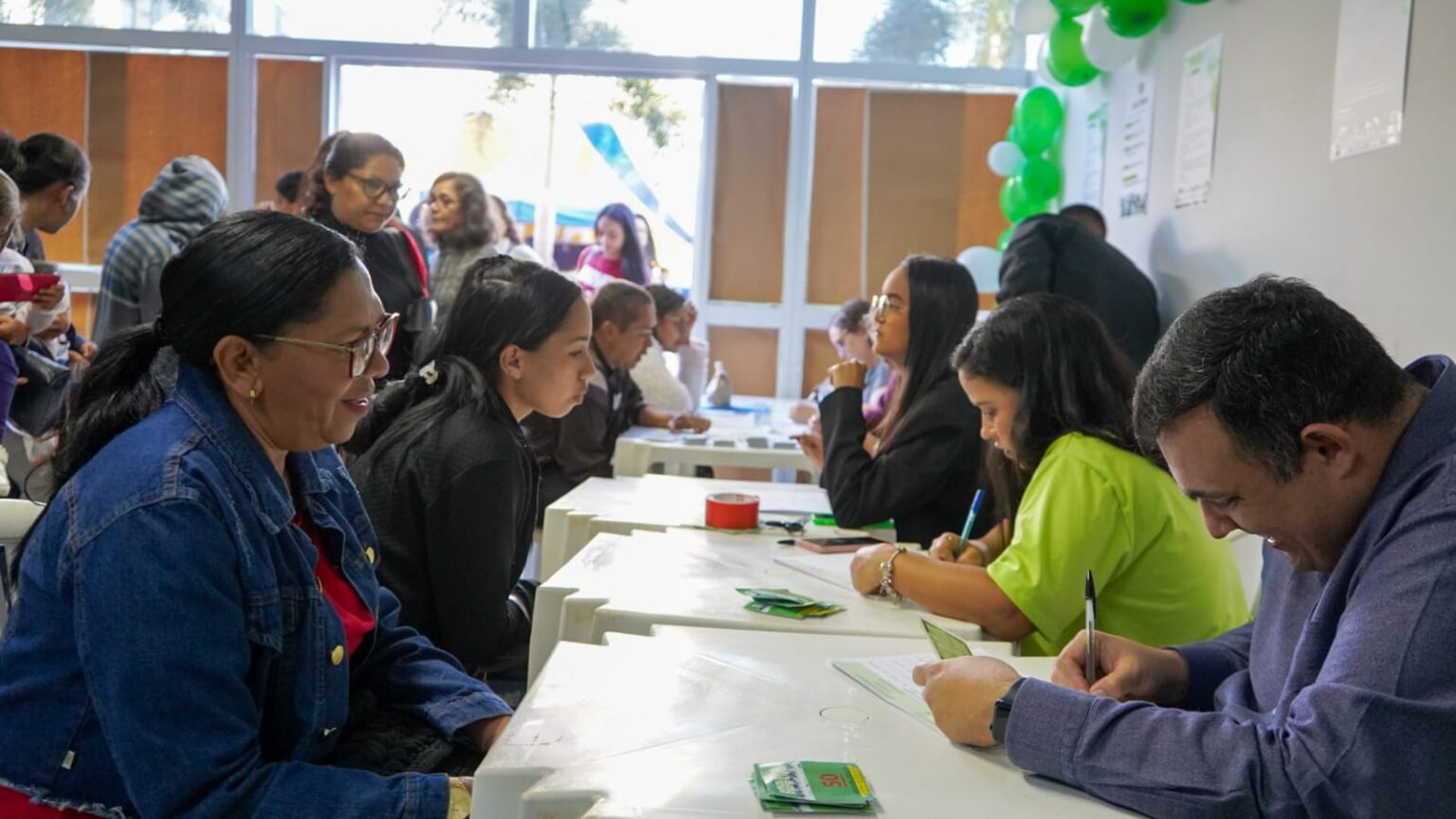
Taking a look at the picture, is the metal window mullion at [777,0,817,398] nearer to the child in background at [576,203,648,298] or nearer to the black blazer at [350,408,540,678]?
the child in background at [576,203,648,298]

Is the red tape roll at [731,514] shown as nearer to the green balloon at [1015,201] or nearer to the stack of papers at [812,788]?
the stack of papers at [812,788]

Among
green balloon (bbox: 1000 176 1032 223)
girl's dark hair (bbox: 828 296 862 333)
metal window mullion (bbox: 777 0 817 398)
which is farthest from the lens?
metal window mullion (bbox: 777 0 817 398)

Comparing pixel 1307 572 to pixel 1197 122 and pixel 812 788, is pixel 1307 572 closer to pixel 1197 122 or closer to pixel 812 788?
pixel 812 788

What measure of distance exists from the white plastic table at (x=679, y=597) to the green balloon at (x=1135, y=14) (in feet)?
8.94

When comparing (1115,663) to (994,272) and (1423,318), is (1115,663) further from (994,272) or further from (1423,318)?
(994,272)

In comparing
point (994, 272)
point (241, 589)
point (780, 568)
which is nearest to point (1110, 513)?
point (780, 568)

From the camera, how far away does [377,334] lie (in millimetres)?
1553

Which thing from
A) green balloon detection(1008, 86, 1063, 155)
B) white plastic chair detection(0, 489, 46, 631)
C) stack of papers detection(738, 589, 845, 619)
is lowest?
stack of papers detection(738, 589, 845, 619)

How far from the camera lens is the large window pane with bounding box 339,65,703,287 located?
6.91m

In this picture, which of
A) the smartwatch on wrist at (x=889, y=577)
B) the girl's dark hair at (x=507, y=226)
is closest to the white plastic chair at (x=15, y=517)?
the smartwatch on wrist at (x=889, y=577)

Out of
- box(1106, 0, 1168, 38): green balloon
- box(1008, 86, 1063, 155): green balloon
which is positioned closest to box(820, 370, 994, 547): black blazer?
box(1106, 0, 1168, 38): green balloon

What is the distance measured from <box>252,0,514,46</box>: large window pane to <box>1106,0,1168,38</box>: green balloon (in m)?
3.65

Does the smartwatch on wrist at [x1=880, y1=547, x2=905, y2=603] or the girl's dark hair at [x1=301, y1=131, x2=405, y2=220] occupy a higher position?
the girl's dark hair at [x1=301, y1=131, x2=405, y2=220]

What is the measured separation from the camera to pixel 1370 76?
2.80 metres
